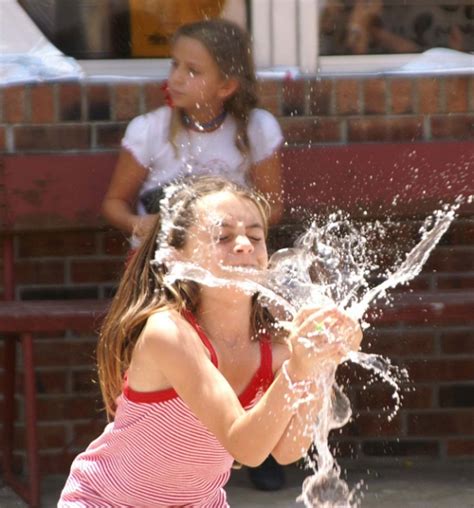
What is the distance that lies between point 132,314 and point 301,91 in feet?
6.92

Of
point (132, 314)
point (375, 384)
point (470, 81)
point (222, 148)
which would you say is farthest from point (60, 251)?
point (132, 314)

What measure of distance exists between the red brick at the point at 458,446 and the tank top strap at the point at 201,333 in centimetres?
246

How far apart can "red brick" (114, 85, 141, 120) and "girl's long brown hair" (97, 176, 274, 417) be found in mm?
1755

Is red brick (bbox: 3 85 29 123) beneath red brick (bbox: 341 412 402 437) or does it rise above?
above

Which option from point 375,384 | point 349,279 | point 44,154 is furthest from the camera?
point 375,384

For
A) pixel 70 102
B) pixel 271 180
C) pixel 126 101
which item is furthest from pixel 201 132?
pixel 70 102

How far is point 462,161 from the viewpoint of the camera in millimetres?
4914

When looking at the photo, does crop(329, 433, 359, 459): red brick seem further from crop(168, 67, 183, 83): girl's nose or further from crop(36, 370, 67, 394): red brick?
crop(168, 67, 183, 83): girl's nose

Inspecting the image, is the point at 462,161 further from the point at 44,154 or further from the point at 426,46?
the point at 44,154

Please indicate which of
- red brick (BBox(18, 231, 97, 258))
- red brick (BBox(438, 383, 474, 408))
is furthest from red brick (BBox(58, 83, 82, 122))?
red brick (BBox(438, 383, 474, 408))

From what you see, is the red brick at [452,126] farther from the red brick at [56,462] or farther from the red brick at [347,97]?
the red brick at [56,462]

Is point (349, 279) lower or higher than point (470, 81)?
lower

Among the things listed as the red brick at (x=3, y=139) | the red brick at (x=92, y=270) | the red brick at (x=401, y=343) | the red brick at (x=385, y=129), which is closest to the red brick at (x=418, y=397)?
the red brick at (x=401, y=343)

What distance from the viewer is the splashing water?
2906mm
